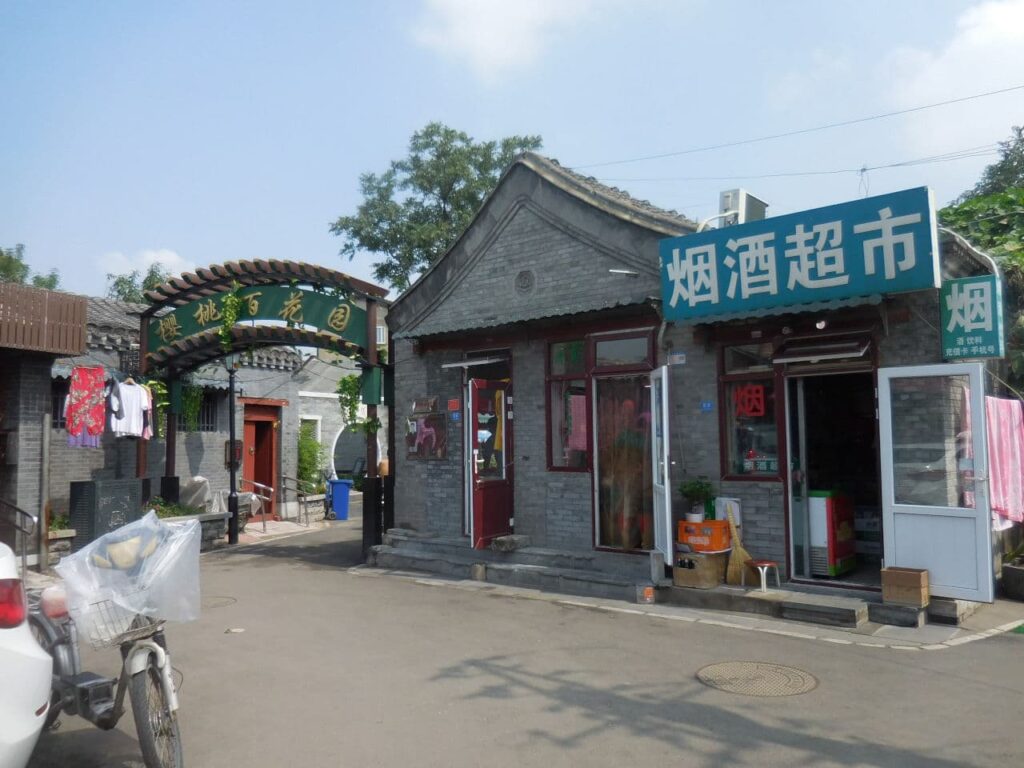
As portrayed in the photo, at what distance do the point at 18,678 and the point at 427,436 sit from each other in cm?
863

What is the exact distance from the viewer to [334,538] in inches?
648

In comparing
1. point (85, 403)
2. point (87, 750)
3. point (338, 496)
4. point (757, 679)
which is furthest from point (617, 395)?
point (338, 496)

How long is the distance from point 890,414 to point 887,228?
185 cm

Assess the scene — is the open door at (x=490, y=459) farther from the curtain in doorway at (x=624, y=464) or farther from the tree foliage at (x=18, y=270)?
the tree foliage at (x=18, y=270)

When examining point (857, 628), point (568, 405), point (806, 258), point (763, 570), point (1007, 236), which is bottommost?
point (857, 628)

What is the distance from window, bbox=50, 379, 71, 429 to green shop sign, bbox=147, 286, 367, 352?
5.00 ft

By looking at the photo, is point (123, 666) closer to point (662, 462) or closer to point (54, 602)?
point (54, 602)

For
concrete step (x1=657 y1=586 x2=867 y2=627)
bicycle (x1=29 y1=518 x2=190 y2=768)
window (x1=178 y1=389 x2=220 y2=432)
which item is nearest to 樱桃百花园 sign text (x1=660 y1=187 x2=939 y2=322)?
concrete step (x1=657 y1=586 x2=867 y2=627)

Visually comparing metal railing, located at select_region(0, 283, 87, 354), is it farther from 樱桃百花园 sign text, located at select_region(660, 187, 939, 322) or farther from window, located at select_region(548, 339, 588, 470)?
樱桃百花园 sign text, located at select_region(660, 187, 939, 322)

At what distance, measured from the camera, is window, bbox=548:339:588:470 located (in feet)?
35.9

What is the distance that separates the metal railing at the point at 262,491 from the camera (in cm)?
1818

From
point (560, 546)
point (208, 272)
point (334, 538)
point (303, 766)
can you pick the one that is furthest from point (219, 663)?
point (334, 538)

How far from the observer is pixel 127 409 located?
1377 cm

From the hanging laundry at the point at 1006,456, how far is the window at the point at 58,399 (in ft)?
44.2
